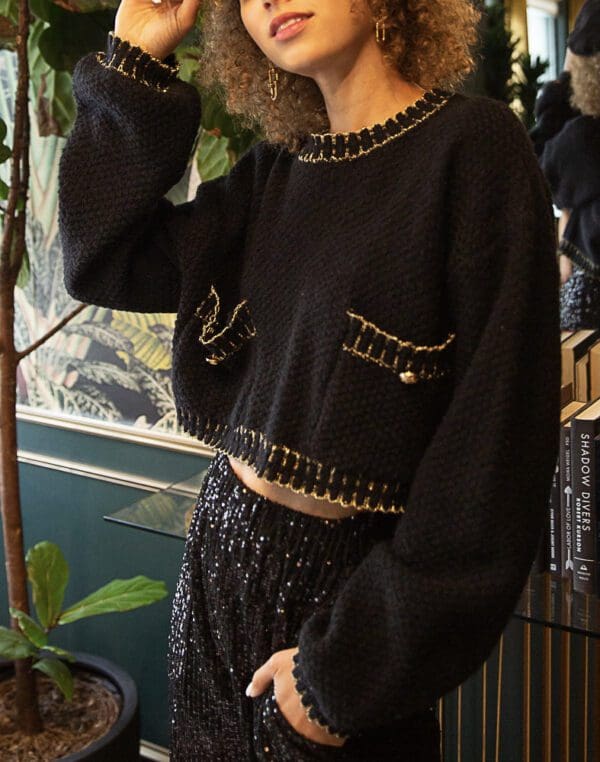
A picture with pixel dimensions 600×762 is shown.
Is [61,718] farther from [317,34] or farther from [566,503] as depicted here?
[317,34]

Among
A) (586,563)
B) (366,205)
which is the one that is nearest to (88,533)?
(586,563)

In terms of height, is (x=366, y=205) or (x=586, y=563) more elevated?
(x=366, y=205)

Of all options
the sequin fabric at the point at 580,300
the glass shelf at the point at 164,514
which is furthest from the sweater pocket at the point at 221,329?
the sequin fabric at the point at 580,300

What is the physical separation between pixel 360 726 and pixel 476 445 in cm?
26

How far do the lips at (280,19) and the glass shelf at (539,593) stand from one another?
0.68 metres

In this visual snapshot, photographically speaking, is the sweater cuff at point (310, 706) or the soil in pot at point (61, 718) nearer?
the sweater cuff at point (310, 706)

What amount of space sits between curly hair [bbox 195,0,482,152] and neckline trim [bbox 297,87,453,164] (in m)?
0.05

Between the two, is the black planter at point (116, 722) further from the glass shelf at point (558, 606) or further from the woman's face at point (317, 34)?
the woman's face at point (317, 34)

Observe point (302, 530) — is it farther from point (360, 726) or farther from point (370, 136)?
point (370, 136)

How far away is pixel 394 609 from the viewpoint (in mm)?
708

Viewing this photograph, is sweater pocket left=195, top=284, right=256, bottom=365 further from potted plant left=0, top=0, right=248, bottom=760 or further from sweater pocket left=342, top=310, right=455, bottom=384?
potted plant left=0, top=0, right=248, bottom=760

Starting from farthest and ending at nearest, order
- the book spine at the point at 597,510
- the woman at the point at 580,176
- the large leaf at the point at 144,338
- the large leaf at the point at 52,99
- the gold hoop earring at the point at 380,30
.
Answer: the large leaf at the point at 144,338
the large leaf at the point at 52,99
the woman at the point at 580,176
the book spine at the point at 597,510
the gold hoop earring at the point at 380,30

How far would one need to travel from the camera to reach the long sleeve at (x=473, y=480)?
2.30 feet

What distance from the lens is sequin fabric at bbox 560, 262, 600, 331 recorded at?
1.20 m
